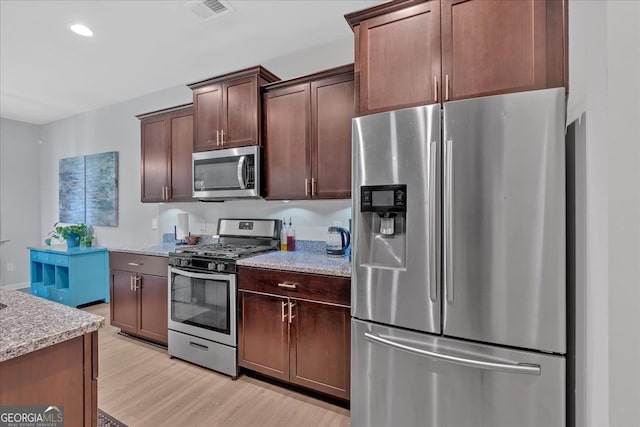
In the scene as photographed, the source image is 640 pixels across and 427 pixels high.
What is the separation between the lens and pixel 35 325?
104 cm

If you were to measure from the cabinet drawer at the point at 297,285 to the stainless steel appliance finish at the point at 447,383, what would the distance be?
303mm

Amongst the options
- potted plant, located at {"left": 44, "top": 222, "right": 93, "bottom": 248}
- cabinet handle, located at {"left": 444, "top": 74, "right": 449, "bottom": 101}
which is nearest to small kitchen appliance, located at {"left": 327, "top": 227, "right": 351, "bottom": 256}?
cabinet handle, located at {"left": 444, "top": 74, "right": 449, "bottom": 101}

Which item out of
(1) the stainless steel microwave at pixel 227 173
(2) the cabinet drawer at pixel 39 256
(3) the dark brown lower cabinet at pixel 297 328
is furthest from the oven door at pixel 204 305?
(2) the cabinet drawer at pixel 39 256

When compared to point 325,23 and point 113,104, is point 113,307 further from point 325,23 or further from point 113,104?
point 325,23

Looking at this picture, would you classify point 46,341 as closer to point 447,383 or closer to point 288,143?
point 447,383

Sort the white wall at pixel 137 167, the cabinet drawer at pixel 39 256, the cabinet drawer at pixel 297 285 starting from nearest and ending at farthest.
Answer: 1. the cabinet drawer at pixel 297 285
2. the white wall at pixel 137 167
3. the cabinet drawer at pixel 39 256

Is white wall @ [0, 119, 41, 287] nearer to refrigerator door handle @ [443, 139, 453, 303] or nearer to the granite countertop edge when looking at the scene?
the granite countertop edge

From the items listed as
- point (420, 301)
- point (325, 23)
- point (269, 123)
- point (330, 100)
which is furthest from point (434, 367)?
point (325, 23)

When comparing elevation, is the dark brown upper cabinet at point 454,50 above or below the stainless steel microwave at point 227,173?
above

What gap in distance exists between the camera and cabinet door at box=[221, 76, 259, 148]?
2635mm

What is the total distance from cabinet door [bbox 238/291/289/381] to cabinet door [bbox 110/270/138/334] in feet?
4.60

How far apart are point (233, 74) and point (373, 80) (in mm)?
1450

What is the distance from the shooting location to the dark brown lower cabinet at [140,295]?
9.29ft

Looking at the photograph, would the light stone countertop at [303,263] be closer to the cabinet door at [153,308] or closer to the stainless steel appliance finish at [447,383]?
the stainless steel appliance finish at [447,383]
